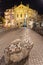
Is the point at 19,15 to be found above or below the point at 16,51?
below

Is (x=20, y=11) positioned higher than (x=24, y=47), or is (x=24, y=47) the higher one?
(x=24, y=47)

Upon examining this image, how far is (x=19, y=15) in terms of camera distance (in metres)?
16.2

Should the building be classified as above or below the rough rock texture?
below

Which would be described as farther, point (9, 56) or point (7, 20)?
point (7, 20)

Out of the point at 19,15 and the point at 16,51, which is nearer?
the point at 16,51

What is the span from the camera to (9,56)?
1762 millimetres

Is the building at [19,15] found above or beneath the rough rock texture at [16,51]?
beneath

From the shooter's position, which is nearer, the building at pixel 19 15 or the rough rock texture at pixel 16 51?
the rough rock texture at pixel 16 51

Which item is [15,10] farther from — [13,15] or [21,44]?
[21,44]

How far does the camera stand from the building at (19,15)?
14.7 m

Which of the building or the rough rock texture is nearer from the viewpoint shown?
the rough rock texture

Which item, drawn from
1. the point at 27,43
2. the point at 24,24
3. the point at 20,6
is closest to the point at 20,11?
the point at 20,6

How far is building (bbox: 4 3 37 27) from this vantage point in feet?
48.4

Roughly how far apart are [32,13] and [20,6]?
4.63ft
